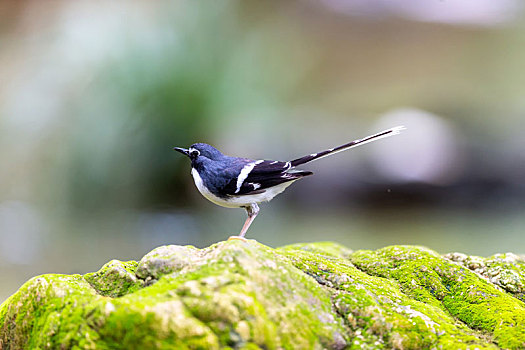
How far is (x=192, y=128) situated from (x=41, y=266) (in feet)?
20.2

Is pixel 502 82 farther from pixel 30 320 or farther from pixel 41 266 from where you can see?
pixel 30 320

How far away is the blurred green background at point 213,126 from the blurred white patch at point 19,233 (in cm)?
8

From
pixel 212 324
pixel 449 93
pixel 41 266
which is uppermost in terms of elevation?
pixel 449 93

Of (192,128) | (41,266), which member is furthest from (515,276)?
(192,128)

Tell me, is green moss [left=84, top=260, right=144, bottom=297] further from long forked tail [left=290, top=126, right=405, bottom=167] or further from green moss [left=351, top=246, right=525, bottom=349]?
green moss [left=351, top=246, right=525, bottom=349]

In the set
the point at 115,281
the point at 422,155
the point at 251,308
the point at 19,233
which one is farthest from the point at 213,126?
the point at 251,308

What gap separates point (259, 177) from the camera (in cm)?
420

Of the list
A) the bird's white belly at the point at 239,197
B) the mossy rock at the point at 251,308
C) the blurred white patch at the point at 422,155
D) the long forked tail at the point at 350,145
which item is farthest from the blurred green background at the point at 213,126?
the mossy rock at the point at 251,308

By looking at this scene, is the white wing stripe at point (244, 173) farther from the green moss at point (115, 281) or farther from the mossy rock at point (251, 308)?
the green moss at point (115, 281)

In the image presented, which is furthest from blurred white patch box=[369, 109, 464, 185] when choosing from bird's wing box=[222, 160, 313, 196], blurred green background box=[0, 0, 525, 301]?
bird's wing box=[222, 160, 313, 196]

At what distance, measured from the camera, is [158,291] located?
2.50m

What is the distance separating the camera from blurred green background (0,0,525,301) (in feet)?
40.2

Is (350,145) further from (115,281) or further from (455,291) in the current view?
(115,281)

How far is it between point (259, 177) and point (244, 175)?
14cm
